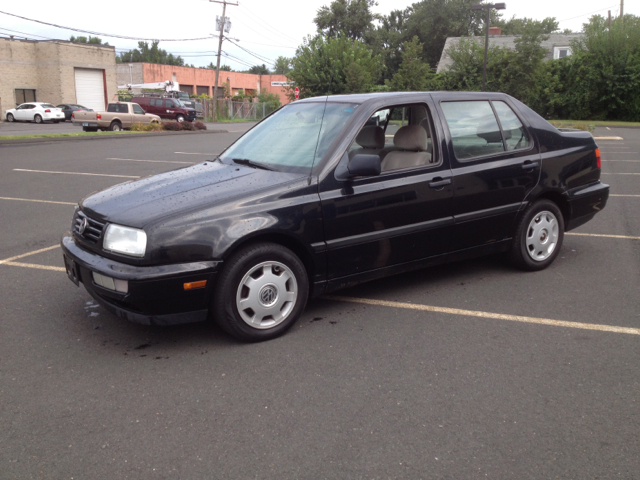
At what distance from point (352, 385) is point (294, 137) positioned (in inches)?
85.2

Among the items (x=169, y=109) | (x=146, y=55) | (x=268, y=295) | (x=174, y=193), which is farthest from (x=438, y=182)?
(x=146, y=55)

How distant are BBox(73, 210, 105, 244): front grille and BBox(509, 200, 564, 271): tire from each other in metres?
3.59

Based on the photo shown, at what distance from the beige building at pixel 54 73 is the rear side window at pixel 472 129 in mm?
46844

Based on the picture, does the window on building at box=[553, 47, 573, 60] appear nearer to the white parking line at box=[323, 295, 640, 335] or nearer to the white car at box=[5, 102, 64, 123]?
the white car at box=[5, 102, 64, 123]

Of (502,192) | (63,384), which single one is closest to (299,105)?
(502,192)

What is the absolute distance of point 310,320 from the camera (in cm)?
448

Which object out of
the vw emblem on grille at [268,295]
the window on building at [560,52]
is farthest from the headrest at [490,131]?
the window on building at [560,52]

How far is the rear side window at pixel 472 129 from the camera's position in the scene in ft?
16.4

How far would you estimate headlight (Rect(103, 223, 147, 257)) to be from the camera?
12.1ft

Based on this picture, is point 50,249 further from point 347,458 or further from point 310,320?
point 347,458

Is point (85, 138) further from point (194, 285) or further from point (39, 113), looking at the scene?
point (194, 285)

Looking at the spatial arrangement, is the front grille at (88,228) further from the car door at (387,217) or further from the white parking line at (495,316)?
the white parking line at (495,316)

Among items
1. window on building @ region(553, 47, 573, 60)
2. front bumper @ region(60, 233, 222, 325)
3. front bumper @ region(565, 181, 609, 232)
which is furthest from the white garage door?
front bumper @ region(60, 233, 222, 325)

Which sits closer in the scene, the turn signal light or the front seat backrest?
the turn signal light
